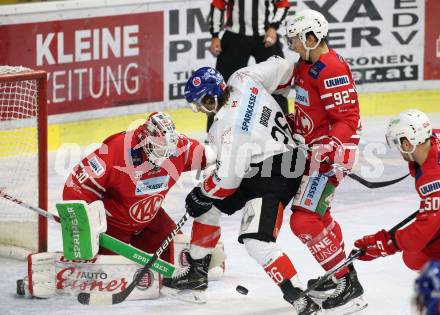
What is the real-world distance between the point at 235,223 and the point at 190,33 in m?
2.29

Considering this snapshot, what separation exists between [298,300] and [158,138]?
0.89m

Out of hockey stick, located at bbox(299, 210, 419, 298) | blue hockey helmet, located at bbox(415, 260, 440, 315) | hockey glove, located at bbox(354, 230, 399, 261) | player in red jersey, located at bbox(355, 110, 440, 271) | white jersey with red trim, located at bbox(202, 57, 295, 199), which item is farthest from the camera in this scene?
white jersey with red trim, located at bbox(202, 57, 295, 199)

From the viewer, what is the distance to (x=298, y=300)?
5.04 meters

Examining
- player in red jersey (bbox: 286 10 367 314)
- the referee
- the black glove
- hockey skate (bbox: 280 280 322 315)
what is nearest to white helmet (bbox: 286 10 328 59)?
player in red jersey (bbox: 286 10 367 314)

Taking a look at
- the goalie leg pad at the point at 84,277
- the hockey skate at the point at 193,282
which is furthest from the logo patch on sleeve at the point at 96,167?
the hockey skate at the point at 193,282

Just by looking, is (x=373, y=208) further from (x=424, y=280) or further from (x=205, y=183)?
(x=424, y=280)

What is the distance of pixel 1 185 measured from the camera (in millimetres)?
6246

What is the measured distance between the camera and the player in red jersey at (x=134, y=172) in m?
5.20

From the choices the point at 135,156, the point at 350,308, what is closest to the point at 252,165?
the point at 135,156

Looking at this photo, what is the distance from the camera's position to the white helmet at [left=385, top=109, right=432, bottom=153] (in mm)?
4621

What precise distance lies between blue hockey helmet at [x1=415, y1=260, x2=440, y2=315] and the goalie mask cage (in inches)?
120

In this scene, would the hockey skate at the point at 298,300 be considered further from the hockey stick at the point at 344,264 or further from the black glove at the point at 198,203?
the black glove at the point at 198,203

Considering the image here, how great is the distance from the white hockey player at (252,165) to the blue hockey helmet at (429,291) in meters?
1.83

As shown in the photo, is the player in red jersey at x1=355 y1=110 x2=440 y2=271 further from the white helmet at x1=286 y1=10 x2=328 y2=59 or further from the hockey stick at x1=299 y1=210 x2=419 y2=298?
the white helmet at x1=286 y1=10 x2=328 y2=59
